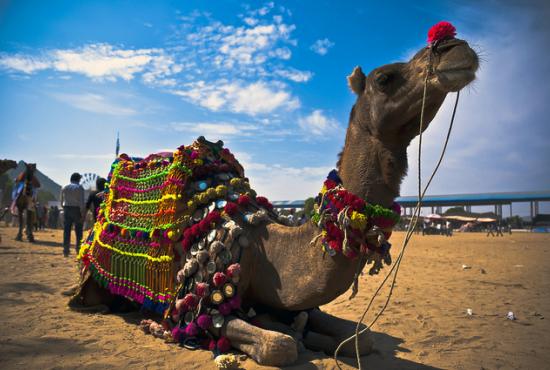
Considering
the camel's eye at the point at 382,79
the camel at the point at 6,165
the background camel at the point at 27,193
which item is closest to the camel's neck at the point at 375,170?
the camel's eye at the point at 382,79

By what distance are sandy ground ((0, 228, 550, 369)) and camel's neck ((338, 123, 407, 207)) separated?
144 centimetres

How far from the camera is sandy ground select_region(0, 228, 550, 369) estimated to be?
332 cm

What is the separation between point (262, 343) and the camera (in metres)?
3.03

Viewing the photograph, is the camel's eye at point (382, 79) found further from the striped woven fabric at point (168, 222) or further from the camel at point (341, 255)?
the striped woven fabric at point (168, 222)

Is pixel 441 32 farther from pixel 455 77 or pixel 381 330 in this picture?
pixel 381 330

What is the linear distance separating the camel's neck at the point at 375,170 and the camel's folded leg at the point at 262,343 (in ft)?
4.25

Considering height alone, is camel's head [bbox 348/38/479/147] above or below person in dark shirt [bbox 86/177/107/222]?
above

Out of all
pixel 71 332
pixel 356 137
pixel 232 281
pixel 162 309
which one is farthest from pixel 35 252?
pixel 356 137

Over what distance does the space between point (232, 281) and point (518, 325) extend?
4109 mm

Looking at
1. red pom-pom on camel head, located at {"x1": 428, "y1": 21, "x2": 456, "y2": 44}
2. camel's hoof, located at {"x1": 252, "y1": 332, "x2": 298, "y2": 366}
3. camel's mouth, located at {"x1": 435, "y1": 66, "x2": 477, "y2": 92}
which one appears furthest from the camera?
camel's hoof, located at {"x1": 252, "y1": 332, "x2": 298, "y2": 366}

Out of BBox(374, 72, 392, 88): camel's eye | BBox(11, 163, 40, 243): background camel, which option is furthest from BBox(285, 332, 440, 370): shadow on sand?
BBox(11, 163, 40, 243): background camel

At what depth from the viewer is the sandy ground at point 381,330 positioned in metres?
3.32

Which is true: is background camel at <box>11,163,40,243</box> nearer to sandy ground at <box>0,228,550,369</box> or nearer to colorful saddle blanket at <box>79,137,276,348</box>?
sandy ground at <box>0,228,550,369</box>

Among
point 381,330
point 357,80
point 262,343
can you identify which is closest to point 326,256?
point 262,343
